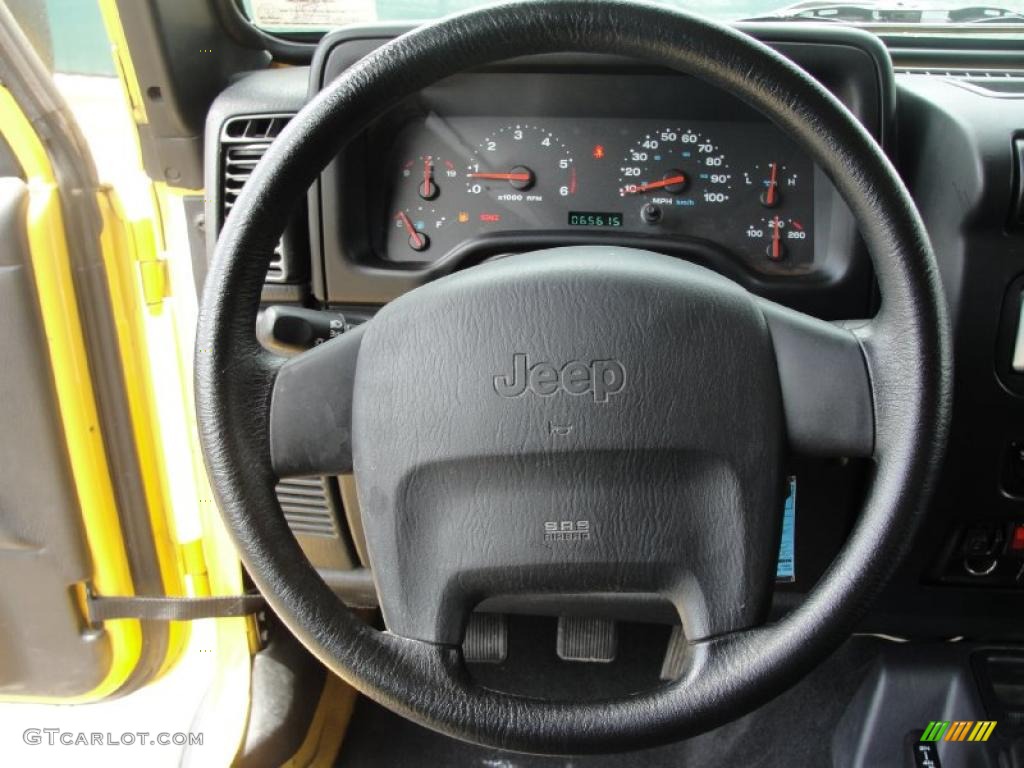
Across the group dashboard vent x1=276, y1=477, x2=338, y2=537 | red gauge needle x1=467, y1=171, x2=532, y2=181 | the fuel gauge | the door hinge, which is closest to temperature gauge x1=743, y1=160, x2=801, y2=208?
red gauge needle x1=467, y1=171, x2=532, y2=181

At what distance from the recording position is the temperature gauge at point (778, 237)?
104cm

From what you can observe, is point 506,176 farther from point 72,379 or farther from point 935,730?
point 935,730

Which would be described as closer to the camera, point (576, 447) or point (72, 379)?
point (576, 447)

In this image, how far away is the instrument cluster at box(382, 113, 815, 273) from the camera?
3.40 feet

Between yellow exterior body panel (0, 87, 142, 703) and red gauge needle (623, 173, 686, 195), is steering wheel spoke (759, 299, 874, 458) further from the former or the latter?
yellow exterior body panel (0, 87, 142, 703)

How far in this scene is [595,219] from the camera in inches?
40.9

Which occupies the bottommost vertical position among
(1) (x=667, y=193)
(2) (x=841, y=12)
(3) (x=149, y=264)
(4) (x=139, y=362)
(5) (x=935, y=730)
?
(5) (x=935, y=730)

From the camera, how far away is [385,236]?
1088 millimetres

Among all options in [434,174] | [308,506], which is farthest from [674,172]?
[308,506]

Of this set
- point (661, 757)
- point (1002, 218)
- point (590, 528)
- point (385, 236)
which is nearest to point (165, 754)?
point (661, 757)

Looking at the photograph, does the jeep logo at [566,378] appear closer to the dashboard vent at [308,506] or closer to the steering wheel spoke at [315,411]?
the steering wheel spoke at [315,411]

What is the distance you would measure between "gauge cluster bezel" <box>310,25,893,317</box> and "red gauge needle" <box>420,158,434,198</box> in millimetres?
52

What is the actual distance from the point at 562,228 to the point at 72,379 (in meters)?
0.69

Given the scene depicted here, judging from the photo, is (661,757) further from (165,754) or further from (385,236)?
(385,236)
